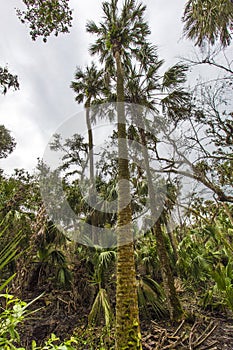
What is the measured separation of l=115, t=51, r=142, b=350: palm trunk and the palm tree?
3.12 m

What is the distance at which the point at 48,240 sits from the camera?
800 centimetres

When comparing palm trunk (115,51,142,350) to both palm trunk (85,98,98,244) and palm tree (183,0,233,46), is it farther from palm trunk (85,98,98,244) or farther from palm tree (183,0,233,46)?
palm trunk (85,98,98,244)

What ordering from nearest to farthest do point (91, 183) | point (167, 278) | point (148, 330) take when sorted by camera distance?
point (148, 330), point (167, 278), point (91, 183)

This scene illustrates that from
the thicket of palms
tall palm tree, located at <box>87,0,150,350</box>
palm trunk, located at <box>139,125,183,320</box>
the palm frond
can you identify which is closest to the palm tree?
the thicket of palms

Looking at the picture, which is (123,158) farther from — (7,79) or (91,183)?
(91,183)

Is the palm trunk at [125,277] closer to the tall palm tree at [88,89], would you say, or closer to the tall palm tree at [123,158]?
the tall palm tree at [123,158]

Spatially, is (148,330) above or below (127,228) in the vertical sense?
below

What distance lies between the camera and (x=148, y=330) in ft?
18.0

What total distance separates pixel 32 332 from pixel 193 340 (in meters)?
4.30

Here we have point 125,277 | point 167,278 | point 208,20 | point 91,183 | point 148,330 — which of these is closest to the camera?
point 125,277

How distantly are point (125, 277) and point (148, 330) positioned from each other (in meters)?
2.69

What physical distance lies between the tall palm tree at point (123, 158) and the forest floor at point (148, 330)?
1752 mm

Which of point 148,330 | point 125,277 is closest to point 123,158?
point 125,277

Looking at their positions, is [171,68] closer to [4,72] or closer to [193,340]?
[4,72]
